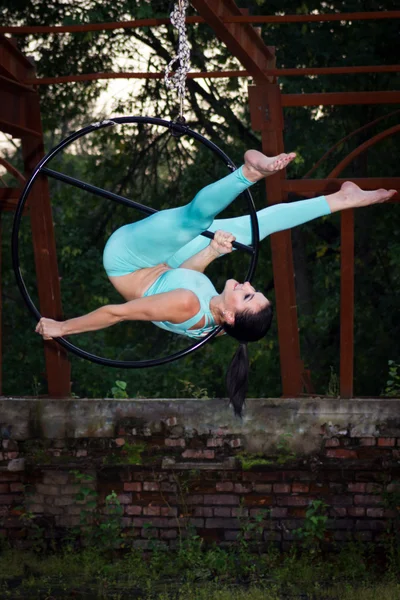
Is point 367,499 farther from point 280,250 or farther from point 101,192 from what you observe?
point 101,192

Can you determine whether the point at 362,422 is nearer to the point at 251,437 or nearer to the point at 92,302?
the point at 251,437

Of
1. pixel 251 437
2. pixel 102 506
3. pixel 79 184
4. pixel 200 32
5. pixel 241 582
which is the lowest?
pixel 241 582

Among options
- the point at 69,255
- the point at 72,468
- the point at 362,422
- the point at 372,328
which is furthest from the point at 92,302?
the point at 362,422

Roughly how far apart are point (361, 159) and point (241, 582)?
5.75 metres

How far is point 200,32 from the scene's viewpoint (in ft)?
41.0

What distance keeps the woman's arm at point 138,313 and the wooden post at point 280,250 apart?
9.53 feet

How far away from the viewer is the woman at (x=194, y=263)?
4473 mm

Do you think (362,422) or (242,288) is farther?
(362,422)

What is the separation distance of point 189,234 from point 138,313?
416mm

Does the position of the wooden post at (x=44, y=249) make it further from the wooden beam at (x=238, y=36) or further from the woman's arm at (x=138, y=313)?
the woman's arm at (x=138, y=313)

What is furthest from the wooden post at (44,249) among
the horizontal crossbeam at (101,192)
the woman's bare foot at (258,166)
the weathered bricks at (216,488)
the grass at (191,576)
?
the woman's bare foot at (258,166)

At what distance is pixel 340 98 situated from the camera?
24.4ft

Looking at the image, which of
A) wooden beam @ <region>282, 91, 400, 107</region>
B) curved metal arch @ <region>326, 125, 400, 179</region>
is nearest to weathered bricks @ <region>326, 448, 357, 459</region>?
curved metal arch @ <region>326, 125, 400, 179</region>

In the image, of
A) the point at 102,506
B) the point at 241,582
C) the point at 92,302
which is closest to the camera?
the point at 241,582
